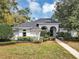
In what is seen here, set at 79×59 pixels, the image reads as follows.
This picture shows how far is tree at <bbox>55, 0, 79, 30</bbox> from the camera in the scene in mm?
38147

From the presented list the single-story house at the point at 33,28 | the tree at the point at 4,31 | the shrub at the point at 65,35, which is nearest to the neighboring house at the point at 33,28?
the single-story house at the point at 33,28

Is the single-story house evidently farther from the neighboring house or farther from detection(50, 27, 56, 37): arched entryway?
detection(50, 27, 56, 37): arched entryway

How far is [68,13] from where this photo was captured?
42.7 metres

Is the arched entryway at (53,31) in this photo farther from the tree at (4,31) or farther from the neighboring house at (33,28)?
the tree at (4,31)

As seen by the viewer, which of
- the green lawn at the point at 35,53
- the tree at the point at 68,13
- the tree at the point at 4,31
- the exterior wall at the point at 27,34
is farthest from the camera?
the exterior wall at the point at 27,34

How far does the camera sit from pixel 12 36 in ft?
131

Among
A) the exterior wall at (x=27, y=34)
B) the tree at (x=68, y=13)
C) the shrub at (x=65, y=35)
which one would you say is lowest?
the shrub at (x=65, y=35)

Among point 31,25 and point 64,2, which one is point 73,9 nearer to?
point 64,2

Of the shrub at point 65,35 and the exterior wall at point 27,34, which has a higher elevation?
the exterior wall at point 27,34

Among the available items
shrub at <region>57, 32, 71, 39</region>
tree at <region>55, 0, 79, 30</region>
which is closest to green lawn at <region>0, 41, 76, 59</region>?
tree at <region>55, 0, 79, 30</region>

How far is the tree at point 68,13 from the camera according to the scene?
38147 millimetres

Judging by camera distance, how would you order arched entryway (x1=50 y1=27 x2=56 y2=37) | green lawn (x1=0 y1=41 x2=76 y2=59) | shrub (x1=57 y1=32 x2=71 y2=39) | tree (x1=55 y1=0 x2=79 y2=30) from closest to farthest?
1. green lawn (x1=0 y1=41 x2=76 y2=59)
2. tree (x1=55 y1=0 x2=79 y2=30)
3. shrub (x1=57 y1=32 x2=71 y2=39)
4. arched entryway (x1=50 y1=27 x2=56 y2=37)

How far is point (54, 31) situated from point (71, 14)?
856 cm

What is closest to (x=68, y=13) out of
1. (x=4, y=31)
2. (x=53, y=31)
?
(x=53, y=31)
